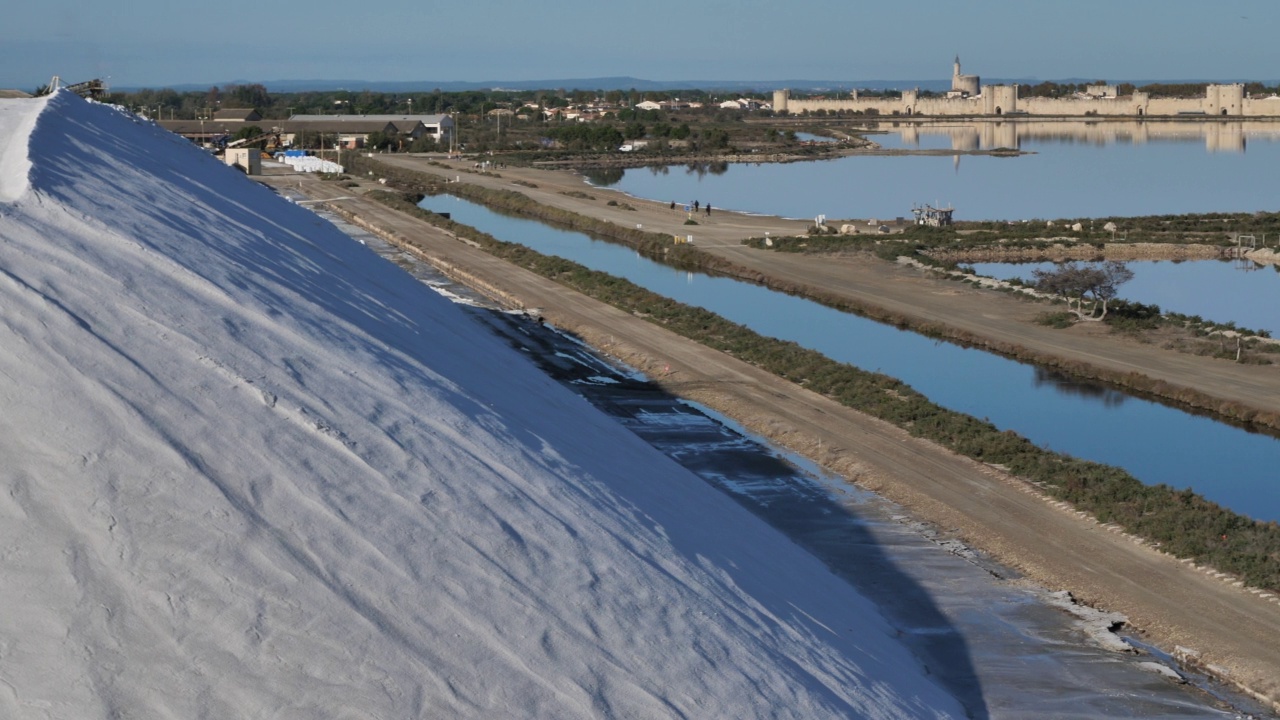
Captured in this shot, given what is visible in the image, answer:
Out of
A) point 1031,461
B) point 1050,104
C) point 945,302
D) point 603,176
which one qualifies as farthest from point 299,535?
point 1050,104

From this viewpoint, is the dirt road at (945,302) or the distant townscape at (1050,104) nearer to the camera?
the dirt road at (945,302)

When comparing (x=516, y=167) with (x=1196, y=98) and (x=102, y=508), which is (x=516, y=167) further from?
(x=1196, y=98)

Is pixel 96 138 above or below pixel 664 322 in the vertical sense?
above

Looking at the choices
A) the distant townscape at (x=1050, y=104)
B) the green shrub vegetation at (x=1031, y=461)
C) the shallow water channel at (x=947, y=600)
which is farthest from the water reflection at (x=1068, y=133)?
the shallow water channel at (x=947, y=600)

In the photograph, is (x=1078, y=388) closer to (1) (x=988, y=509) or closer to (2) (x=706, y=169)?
(1) (x=988, y=509)

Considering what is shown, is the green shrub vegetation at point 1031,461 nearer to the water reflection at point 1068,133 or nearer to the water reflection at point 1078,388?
the water reflection at point 1078,388

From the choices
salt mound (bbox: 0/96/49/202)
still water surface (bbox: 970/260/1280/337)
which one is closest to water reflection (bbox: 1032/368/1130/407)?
still water surface (bbox: 970/260/1280/337)

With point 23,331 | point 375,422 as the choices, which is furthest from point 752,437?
point 23,331
